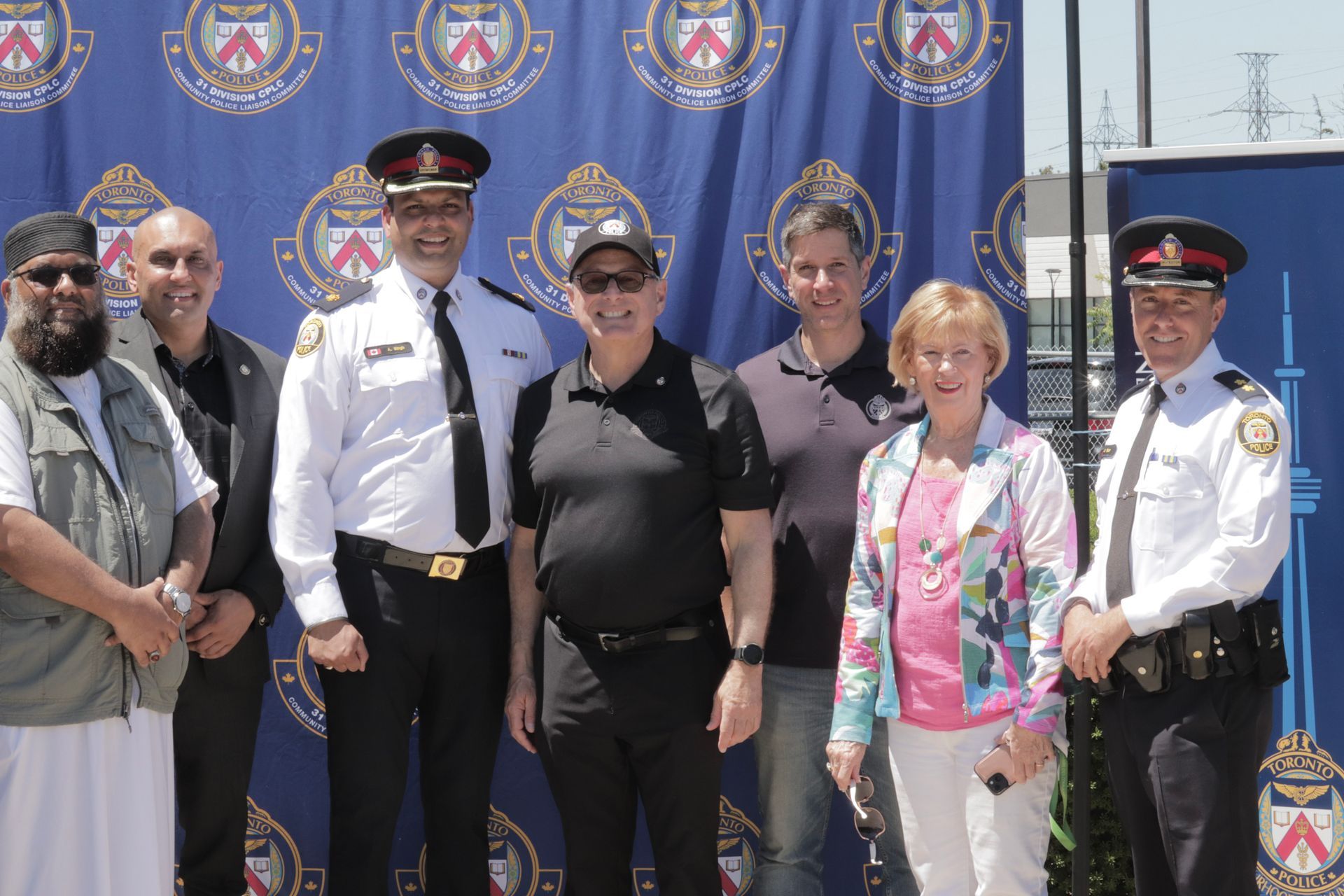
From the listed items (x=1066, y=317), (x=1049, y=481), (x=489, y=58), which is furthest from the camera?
(x=1066, y=317)

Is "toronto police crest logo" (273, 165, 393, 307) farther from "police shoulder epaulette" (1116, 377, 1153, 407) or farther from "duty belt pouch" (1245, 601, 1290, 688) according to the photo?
"duty belt pouch" (1245, 601, 1290, 688)

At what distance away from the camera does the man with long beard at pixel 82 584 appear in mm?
2602

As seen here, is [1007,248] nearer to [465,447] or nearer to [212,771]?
[465,447]

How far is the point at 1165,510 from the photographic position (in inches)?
109

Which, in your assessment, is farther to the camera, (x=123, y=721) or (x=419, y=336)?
(x=419, y=336)

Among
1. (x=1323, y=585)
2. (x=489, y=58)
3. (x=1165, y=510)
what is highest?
(x=489, y=58)

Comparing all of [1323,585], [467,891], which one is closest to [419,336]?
[467,891]

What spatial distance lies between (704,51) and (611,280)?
123 cm

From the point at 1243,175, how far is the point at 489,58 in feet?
7.86

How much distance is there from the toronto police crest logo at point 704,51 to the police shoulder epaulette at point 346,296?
121 centimetres

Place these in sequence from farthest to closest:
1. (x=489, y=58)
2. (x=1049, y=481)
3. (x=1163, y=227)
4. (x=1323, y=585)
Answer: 1. (x=489, y=58)
2. (x=1323, y=585)
3. (x=1163, y=227)
4. (x=1049, y=481)

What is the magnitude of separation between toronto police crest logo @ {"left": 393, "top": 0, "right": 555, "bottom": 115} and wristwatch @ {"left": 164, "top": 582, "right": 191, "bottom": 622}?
6.10 feet

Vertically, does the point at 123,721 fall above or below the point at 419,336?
below

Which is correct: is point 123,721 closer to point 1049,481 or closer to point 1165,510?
point 1049,481
